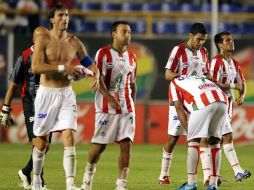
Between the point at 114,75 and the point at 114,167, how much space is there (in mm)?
4679

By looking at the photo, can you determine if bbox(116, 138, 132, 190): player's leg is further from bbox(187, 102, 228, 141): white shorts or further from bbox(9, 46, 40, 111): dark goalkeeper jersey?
bbox(9, 46, 40, 111): dark goalkeeper jersey

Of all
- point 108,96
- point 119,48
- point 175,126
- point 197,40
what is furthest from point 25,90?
point 197,40

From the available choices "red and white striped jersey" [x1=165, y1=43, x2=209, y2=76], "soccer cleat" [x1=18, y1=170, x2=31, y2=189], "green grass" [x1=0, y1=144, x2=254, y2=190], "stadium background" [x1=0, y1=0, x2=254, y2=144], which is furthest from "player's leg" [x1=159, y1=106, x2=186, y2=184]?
"stadium background" [x1=0, y1=0, x2=254, y2=144]

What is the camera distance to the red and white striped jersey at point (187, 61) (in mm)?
13125

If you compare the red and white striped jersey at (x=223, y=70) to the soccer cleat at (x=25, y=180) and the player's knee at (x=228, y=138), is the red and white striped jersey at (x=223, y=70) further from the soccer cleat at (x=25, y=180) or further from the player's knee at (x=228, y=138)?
the soccer cleat at (x=25, y=180)

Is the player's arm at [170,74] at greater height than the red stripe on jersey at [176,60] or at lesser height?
lesser

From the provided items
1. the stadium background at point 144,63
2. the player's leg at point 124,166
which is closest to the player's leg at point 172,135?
the player's leg at point 124,166

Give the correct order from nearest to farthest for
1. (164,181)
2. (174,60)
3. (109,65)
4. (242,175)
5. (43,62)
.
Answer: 1. (43,62)
2. (109,65)
3. (174,60)
4. (164,181)
5. (242,175)

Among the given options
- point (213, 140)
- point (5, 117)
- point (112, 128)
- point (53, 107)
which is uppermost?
point (53, 107)

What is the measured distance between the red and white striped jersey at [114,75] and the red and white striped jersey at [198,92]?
750 mm

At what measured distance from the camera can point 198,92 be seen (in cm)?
1123

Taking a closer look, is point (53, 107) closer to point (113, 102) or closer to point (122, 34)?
point (113, 102)

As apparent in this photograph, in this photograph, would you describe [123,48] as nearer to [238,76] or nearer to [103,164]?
[238,76]

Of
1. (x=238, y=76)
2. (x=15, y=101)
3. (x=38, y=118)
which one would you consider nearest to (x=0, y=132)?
(x=15, y=101)
